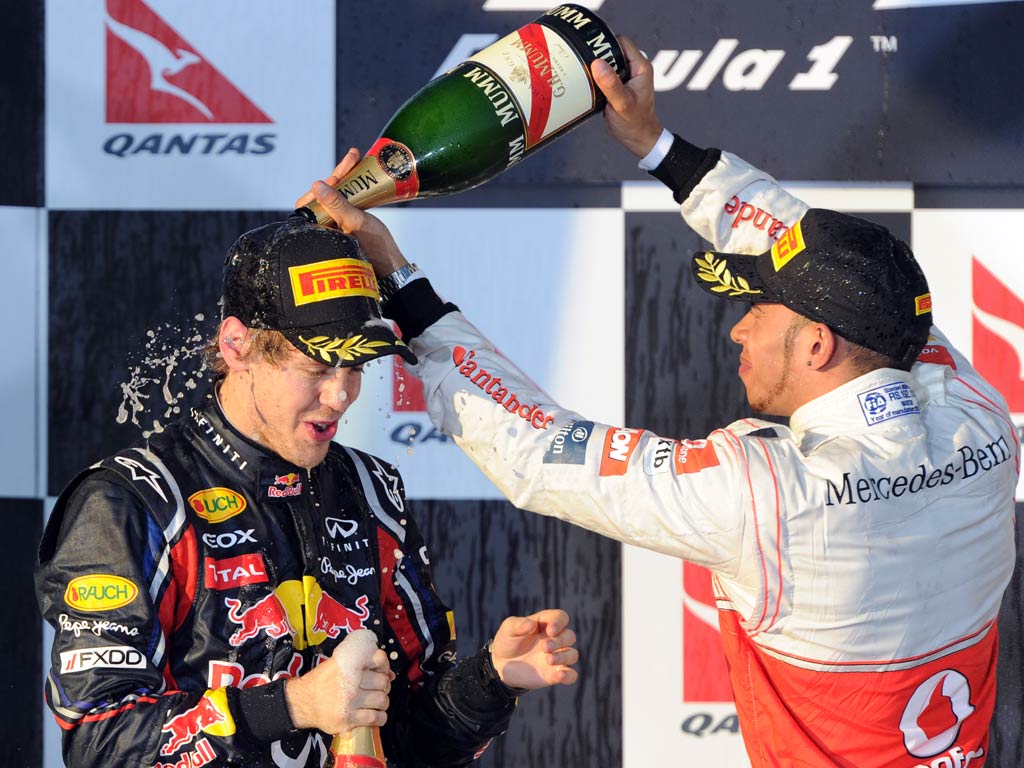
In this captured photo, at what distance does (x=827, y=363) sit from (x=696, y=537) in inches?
11.0

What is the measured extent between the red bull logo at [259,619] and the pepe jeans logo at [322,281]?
33 centimetres

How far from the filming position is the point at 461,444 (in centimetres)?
150

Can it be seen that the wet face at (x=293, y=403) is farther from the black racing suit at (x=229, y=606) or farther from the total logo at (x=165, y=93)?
the total logo at (x=165, y=93)

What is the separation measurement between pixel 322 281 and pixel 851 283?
24.9 inches

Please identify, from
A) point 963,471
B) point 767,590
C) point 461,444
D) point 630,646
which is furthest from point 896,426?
point 630,646

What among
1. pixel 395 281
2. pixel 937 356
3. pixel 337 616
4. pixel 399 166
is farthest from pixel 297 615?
pixel 937 356

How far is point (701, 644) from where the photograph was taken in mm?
2258

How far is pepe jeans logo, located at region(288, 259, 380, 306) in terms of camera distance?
1.32 metres

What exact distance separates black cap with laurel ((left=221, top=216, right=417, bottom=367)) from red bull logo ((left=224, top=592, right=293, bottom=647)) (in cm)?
27

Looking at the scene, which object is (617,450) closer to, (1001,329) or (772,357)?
(772,357)

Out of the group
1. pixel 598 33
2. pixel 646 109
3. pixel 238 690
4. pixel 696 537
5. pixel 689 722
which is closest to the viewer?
pixel 238 690

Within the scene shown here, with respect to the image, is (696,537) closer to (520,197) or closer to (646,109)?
(646,109)

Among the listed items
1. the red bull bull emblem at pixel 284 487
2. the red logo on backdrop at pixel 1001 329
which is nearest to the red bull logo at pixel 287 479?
the red bull bull emblem at pixel 284 487

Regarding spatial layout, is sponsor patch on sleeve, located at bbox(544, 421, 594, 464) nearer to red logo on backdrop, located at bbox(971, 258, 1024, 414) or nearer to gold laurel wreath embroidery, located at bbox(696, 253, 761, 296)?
gold laurel wreath embroidery, located at bbox(696, 253, 761, 296)
